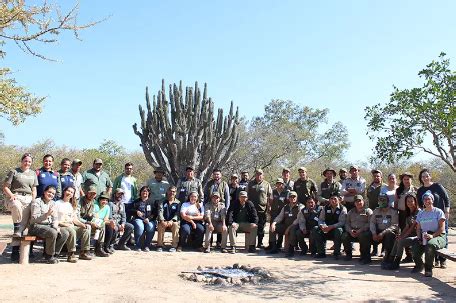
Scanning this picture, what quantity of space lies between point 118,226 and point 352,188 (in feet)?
15.9

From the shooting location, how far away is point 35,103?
332 inches

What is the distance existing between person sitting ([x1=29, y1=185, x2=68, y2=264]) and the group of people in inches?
0.6

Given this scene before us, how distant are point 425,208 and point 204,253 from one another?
14.0 feet

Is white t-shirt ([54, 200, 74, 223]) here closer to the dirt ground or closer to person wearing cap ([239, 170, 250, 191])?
the dirt ground

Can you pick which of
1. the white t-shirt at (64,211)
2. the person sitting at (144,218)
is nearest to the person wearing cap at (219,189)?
the person sitting at (144,218)

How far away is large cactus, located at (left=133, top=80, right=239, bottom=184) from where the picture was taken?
39.5 feet

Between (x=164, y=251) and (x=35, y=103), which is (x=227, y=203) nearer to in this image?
(x=164, y=251)

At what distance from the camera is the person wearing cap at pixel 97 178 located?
8.91 meters

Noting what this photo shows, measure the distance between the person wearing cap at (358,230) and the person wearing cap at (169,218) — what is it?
134 inches

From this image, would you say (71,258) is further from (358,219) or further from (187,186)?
(358,219)

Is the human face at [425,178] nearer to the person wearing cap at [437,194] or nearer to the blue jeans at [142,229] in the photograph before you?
the person wearing cap at [437,194]

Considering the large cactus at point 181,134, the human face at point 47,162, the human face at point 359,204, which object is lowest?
the human face at point 359,204

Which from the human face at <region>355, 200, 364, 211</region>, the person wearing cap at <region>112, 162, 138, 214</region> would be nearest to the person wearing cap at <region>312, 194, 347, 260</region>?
the human face at <region>355, 200, 364, 211</region>

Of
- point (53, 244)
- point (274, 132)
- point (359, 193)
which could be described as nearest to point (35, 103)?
point (53, 244)
